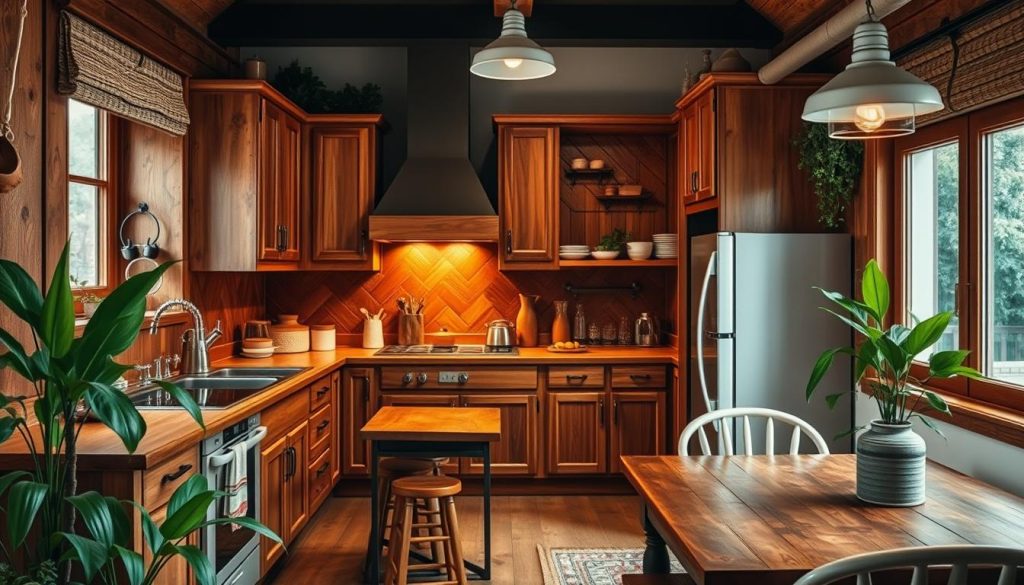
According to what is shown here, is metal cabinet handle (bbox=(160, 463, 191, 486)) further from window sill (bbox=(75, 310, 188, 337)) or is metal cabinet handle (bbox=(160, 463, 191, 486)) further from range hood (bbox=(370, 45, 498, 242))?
range hood (bbox=(370, 45, 498, 242))

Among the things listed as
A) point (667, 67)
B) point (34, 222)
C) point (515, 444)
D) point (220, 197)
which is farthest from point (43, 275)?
point (667, 67)

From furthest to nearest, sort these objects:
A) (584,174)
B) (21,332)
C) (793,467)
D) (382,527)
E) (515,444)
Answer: (584,174), (515,444), (382,527), (21,332), (793,467)

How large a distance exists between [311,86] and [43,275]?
270cm

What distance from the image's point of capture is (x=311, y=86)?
17.9ft

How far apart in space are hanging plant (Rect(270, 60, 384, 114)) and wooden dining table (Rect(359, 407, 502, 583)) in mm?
2457

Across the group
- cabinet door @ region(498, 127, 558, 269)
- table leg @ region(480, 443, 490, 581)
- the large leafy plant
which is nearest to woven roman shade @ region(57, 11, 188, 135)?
cabinet door @ region(498, 127, 558, 269)

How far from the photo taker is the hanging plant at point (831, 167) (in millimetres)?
4129

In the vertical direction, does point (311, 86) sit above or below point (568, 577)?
above

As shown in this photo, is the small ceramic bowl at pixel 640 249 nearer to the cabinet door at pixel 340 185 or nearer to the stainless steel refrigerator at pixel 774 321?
the stainless steel refrigerator at pixel 774 321

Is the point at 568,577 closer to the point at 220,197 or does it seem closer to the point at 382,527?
the point at 382,527

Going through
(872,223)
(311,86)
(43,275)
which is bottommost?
(43,275)

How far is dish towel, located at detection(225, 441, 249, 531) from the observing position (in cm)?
309

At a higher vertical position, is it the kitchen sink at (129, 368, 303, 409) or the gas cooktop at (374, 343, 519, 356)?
the gas cooktop at (374, 343, 519, 356)

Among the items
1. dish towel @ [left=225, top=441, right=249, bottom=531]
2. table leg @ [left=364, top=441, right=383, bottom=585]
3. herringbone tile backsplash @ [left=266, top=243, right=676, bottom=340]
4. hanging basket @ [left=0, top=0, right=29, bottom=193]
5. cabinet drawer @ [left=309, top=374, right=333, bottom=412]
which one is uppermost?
hanging basket @ [left=0, top=0, right=29, bottom=193]
